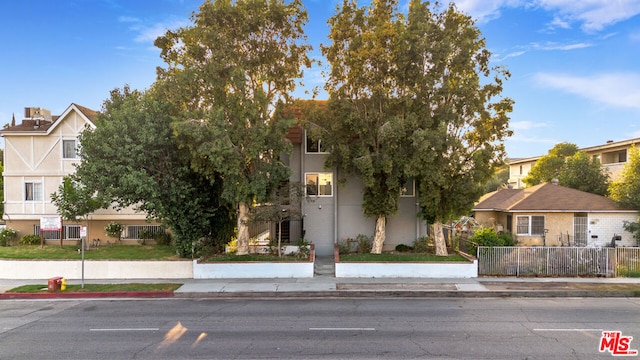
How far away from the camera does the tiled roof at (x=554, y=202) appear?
2197 centimetres

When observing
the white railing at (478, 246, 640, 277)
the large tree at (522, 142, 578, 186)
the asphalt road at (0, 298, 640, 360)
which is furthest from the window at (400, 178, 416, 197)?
the large tree at (522, 142, 578, 186)

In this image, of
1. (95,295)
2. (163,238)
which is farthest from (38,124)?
(95,295)

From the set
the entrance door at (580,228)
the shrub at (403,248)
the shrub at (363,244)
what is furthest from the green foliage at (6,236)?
the entrance door at (580,228)

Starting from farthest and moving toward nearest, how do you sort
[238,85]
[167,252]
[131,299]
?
1. [167,252]
2. [238,85]
3. [131,299]

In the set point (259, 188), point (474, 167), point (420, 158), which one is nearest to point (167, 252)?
point (259, 188)

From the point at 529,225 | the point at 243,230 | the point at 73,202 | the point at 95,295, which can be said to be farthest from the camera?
the point at 529,225

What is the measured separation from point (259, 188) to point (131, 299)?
22.6 ft

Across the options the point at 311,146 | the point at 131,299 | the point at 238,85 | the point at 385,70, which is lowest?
the point at 131,299

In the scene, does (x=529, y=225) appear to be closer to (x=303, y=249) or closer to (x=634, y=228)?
(x=634, y=228)

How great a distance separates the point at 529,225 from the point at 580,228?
304cm

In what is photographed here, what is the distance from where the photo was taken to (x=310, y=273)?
16.8 metres

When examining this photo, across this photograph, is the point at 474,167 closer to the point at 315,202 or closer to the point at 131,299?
the point at 315,202

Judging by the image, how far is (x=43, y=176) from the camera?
24672 millimetres

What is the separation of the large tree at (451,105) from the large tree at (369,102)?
2.56ft
